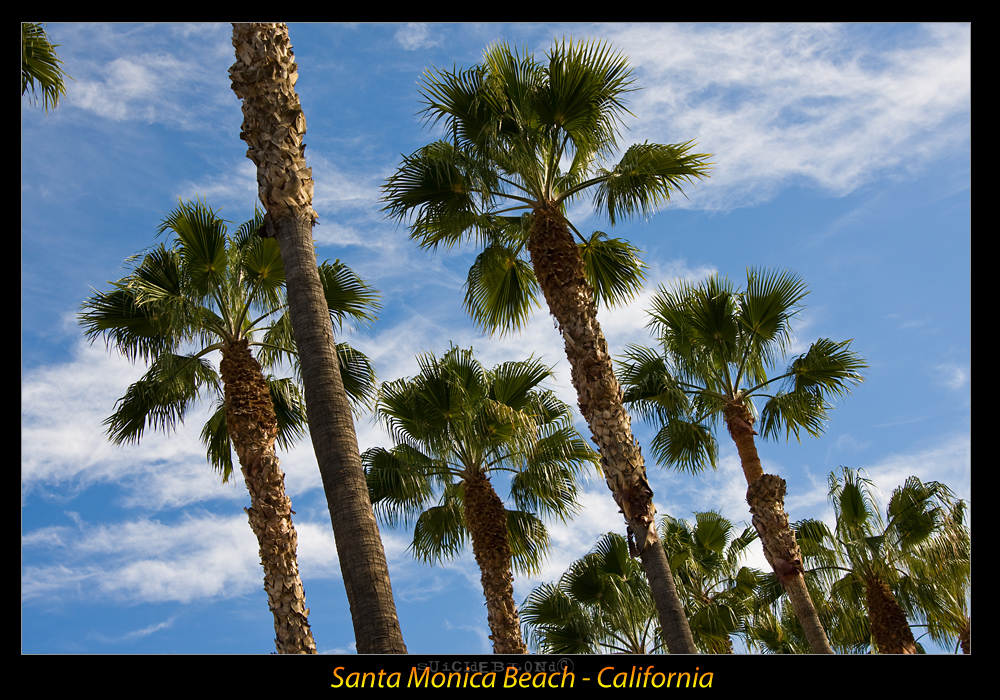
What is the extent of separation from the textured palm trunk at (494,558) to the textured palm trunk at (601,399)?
3972 millimetres

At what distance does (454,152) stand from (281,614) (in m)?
6.84

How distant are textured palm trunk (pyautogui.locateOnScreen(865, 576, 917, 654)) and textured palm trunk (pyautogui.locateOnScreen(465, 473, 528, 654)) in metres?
7.12

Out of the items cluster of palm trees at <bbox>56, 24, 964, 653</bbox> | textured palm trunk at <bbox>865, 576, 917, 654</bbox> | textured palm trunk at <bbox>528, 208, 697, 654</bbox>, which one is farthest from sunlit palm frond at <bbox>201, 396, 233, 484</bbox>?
textured palm trunk at <bbox>865, 576, 917, 654</bbox>

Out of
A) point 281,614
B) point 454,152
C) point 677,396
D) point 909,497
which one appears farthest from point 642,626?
point 454,152

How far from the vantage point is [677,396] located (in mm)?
13156

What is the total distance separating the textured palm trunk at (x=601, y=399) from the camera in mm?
8750

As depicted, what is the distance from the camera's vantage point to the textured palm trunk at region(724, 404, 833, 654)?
40.4 ft

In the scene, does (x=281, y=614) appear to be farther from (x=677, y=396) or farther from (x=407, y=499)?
(x=677, y=396)

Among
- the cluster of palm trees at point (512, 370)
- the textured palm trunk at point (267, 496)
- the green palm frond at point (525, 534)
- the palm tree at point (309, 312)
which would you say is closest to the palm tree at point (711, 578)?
the cluster of palm trees at point (512, 370)

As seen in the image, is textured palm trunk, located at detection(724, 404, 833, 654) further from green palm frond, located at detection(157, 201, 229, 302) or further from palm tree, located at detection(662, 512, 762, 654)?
green palm frond, located at detection(157, 201, 229, 302)

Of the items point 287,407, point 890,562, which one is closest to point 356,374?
point 287,407
